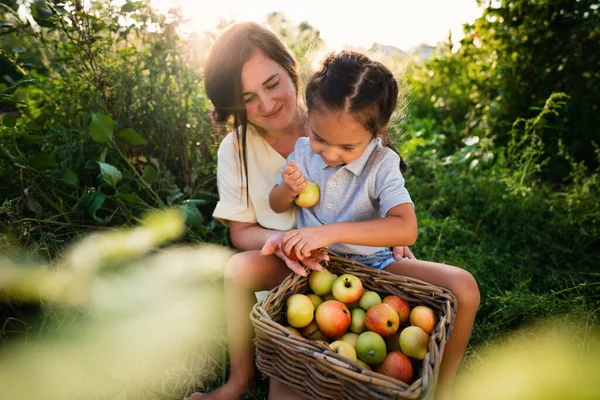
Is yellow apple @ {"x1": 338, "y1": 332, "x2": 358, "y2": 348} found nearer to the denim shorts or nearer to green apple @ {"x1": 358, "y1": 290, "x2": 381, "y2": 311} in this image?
green apple @ {"x1": 358, "y1": 290, "x2": 381, "y2": 311}

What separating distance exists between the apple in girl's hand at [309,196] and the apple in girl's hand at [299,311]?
1.26 feet

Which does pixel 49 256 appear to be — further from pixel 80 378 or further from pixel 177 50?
pixel 177 50

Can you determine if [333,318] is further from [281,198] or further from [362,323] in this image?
[281,198]

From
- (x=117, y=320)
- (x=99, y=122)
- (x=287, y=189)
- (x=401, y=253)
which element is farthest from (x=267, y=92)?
(x=117, y=320)

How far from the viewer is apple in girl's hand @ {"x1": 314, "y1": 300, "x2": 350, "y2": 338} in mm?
1538

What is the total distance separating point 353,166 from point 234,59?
0.65 m

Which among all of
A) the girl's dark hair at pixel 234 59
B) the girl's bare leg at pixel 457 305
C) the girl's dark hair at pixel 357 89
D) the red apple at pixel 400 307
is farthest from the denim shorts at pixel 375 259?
the girl's dark hair at pixel 234 59

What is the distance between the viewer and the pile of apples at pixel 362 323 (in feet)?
4.77

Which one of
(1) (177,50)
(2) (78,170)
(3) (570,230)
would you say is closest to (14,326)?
(2) (78,170)

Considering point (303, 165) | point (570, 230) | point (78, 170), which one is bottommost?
point (570, 230)

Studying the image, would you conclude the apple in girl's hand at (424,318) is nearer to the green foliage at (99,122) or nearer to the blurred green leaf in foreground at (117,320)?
the blurred green leaf in foreground at (117,320)

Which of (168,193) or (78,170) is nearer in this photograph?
(78,170)

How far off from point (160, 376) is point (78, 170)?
3.79ft

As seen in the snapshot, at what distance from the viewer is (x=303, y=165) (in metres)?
1.89
